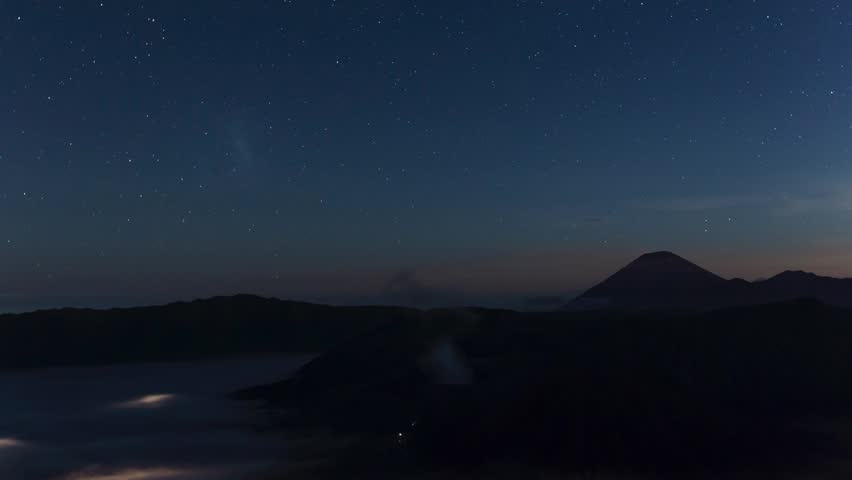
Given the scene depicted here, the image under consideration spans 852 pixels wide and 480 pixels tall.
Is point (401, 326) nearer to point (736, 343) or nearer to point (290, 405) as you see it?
point (290, 405)

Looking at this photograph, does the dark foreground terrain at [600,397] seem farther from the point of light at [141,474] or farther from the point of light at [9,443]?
the point of light at [9,443]

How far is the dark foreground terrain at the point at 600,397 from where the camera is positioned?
71.3 meters

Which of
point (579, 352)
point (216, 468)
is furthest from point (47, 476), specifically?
point (579, 352)

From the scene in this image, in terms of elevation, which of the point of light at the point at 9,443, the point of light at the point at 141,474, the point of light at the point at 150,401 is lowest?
the point of light at the point at 141,474

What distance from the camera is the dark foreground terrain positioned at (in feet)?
234

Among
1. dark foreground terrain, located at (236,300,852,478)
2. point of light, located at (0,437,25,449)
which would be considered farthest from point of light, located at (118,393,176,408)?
point of light, located at (0,437,25,449)

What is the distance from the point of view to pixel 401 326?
146 metres

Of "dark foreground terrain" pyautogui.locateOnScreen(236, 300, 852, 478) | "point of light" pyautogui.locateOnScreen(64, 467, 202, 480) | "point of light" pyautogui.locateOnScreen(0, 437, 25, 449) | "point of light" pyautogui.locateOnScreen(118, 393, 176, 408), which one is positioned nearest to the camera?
"dark foreground terrain" pyautogui.locateOnScreen(236, 300, 852, 478)

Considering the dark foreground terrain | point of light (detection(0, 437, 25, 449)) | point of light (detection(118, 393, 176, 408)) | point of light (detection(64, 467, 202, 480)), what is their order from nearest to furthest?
the dark foreground terrain < point of light (detection(64, 467, 202, 480)) < point of light (detection(0, 437, 25, 449)) < point of light (detection(118, 393, 176, 408))

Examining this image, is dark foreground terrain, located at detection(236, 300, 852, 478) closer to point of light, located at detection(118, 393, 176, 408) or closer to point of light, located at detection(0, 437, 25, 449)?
point of light, located at detection(118, 393, 176, 408)

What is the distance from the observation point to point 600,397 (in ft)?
265

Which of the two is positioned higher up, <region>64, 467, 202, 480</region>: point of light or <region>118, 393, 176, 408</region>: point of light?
<region>118, 393, 176, 408</region>: point of light

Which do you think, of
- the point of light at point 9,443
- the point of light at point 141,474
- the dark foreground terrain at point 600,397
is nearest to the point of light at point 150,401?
the dark foreground terrain at point 600,397

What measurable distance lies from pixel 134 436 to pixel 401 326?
59.7 metres
